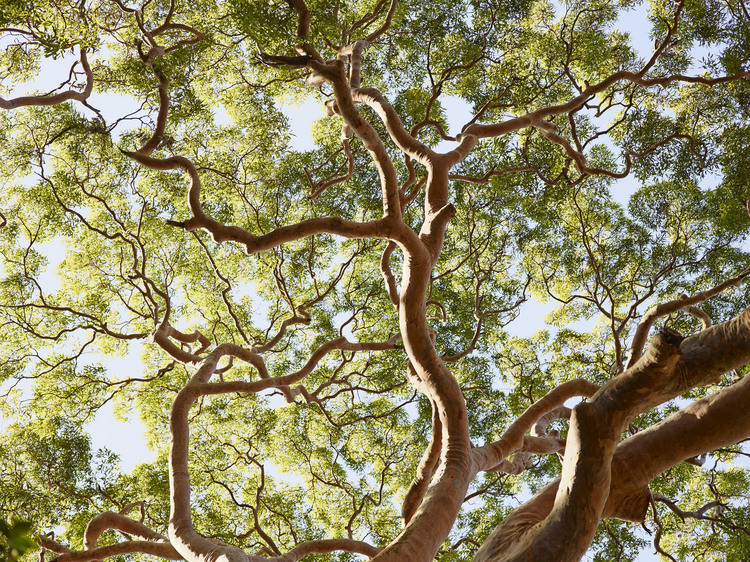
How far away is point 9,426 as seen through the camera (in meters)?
9.65

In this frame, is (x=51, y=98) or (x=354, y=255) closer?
(x=51, y=98)

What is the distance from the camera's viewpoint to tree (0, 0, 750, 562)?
8.98 meters

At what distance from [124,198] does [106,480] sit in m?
4.60

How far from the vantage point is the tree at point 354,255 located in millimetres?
8977

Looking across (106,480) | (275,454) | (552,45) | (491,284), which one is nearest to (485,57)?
(552,45)

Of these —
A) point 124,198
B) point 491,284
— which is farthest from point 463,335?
point 124,198

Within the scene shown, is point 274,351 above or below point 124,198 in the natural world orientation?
below

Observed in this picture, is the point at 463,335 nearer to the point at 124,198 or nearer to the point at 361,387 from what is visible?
the point at 361,387

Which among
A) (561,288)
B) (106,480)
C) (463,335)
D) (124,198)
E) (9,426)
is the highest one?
(124,198)

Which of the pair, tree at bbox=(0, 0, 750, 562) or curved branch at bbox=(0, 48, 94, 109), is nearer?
curved branch at bbox=(0, 48, 94, 109)

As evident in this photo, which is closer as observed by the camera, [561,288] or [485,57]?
[485,57]

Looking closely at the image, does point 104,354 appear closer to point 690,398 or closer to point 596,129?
point 596,129

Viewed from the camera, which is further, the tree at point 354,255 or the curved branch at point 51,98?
the tree at point 354,255

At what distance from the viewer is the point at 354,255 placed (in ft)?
33.6
